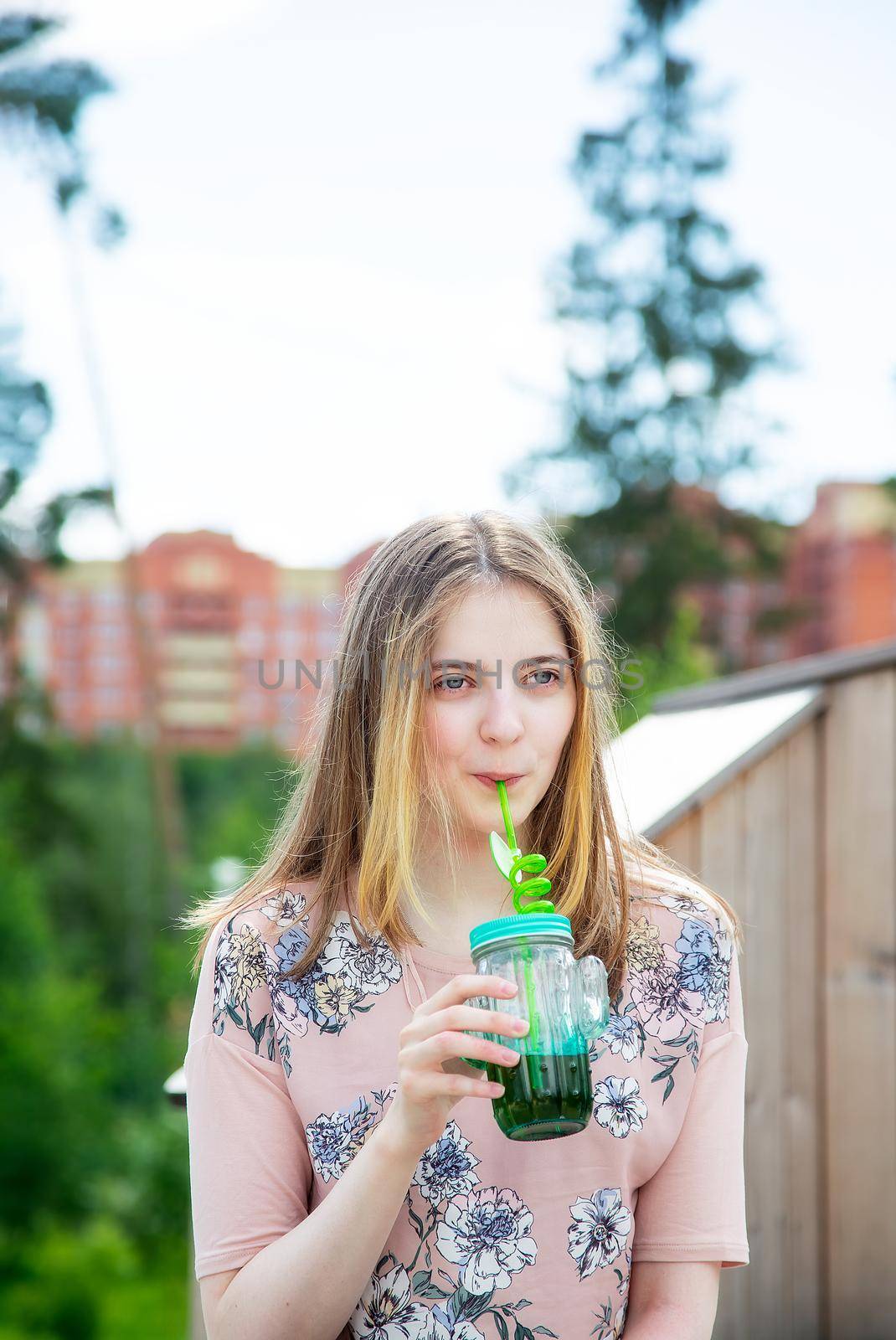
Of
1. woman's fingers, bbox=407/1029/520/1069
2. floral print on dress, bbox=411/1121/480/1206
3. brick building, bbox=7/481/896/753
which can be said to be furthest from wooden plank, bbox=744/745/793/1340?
brick building, bbox=7/481/896/753

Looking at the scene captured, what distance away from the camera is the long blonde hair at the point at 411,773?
4.58 feet

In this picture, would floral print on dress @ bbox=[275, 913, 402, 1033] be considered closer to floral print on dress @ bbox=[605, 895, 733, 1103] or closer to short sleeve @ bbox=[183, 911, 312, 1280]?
short sleeve @ bbox=[183, 911, 312, 1280]

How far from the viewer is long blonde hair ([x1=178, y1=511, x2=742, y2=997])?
1395mm

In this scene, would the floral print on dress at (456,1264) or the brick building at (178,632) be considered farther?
the brick building at (178,632)

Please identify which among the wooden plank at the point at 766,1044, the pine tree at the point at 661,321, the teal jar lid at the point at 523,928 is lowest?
the wooden plank at the point at 766,1044

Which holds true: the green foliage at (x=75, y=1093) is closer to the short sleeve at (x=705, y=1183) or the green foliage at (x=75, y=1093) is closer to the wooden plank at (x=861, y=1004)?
the wooden plank at (x=861, y=1004)

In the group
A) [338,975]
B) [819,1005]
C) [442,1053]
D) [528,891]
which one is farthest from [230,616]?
[442,1053]

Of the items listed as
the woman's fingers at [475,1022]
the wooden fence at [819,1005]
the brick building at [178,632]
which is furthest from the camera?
the brick building at [178,632]

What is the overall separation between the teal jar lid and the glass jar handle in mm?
52

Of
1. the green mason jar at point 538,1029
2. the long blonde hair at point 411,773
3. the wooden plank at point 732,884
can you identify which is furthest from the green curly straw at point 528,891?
the wooden plank at point 732,884

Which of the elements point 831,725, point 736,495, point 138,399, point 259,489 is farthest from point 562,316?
point 831,725

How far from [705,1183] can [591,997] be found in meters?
0.36

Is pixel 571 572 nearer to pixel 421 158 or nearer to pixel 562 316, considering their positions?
pixel 562 316

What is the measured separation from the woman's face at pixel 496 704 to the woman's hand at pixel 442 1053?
286mm
